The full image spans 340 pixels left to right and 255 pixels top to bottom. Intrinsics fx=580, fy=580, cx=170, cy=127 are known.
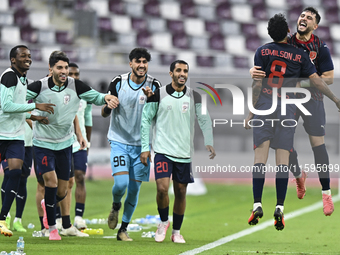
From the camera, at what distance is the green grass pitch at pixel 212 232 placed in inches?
266

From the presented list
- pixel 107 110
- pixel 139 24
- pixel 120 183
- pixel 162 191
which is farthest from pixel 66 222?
pixel 139 24

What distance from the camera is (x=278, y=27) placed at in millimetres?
6133

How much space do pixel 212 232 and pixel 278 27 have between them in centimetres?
393

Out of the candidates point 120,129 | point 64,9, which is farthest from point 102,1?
point 120,129

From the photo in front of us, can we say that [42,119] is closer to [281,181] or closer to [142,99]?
[142,99]

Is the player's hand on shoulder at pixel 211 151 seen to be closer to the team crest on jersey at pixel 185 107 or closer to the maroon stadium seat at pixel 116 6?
the team crest on jersey at pixel 185 107

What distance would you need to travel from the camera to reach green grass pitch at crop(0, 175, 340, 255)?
6750mm

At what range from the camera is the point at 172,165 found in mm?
7375

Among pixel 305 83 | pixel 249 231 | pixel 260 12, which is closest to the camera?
pixel 305 83

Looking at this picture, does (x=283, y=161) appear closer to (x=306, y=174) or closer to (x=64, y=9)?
(x=306, y=174)

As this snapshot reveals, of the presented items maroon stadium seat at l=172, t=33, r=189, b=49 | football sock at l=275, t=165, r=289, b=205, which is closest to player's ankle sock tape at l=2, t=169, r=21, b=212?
football sock at l=275, t=165, r=289, b=205

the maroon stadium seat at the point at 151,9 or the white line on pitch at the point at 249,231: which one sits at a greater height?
the maroon stadium seat at the point at 151,9

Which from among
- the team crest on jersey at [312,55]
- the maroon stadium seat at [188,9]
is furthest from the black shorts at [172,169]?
the maroon stadium seat at [188,9]

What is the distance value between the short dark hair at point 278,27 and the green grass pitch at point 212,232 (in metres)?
2.46
